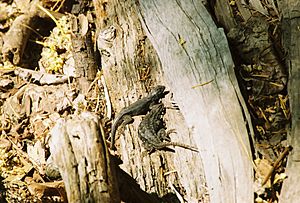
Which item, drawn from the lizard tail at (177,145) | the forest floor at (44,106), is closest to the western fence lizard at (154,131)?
the lizard tail at (177,145)

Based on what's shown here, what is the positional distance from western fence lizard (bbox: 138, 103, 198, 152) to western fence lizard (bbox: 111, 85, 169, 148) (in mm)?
76

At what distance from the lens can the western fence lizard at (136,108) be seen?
397 cm

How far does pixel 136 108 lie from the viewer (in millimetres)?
4051

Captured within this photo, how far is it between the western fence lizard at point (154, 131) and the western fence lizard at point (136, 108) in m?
0.08

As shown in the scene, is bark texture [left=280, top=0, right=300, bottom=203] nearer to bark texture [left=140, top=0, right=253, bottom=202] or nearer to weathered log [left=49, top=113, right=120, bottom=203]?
bark texture [left=140, top=0, right=253, bottom=202]

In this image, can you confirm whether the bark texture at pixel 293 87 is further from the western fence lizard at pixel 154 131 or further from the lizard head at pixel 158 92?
the lizard head at pixel 158 92

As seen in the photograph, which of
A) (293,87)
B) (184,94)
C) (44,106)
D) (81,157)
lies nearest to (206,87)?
(184,94)

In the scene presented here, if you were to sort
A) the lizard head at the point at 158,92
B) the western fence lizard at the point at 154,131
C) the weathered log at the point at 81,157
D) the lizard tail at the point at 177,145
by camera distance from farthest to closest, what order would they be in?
the lizard head at the point at 158,92, the western fence lizard at the point at 154,131, the lizard tail at the point at 177,145, the weathered log at the point at 81,157

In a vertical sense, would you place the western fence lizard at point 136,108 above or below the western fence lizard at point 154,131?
above

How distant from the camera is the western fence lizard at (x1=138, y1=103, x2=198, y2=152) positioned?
12.4 feet

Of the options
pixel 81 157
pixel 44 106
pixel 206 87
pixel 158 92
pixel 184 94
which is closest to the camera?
pixel 81 157

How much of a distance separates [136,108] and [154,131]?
0.32 metres

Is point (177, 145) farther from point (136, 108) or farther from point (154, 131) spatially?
point (136, 108)

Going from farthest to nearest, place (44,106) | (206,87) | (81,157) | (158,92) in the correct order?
(44,106) → (158,92) → (206,87) → (81,157)
